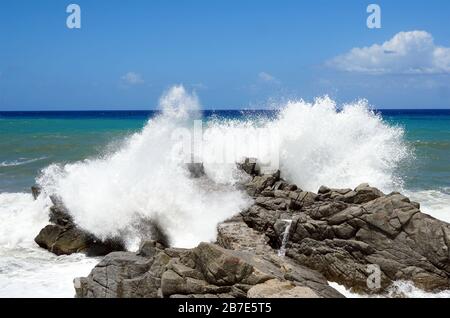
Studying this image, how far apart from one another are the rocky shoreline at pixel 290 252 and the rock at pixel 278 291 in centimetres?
1

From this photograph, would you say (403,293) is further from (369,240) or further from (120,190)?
(120,190)

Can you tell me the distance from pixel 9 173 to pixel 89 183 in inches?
448

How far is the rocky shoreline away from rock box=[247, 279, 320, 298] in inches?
0.6

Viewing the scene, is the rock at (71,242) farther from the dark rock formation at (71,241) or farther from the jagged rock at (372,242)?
the jagged rock at (372,242)

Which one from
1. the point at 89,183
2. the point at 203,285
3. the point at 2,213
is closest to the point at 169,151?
the point at 89,183

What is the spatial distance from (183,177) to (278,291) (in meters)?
7.82

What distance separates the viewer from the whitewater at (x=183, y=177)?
13.1 metres

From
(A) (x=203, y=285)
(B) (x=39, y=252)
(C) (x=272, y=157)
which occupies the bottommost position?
(B) (x=39, y=252)

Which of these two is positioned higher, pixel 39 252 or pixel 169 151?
pixel 169 151

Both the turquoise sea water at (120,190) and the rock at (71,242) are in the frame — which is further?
the rock at (71,242)

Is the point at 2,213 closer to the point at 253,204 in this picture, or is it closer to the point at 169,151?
the point at 169,151

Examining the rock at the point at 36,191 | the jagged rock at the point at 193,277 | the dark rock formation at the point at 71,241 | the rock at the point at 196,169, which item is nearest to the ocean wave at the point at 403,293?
the jagged rock at the point at 193,277

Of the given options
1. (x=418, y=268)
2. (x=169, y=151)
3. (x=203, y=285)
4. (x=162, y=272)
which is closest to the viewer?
(x=203, y=285)

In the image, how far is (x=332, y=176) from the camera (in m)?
16.4
